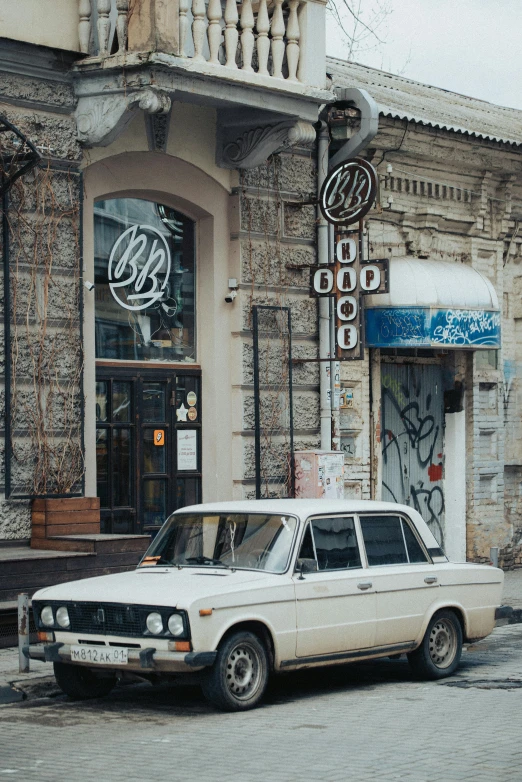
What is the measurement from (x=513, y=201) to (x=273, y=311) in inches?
219

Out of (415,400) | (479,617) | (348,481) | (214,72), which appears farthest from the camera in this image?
(415,400)

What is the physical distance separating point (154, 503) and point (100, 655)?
5675mm

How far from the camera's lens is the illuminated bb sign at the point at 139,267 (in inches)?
556

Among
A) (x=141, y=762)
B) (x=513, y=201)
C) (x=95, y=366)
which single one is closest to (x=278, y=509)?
(x=141, y=762)

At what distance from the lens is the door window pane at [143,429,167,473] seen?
1442 cm

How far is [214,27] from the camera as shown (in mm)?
13078

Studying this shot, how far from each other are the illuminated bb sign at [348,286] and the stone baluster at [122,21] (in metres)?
3.72

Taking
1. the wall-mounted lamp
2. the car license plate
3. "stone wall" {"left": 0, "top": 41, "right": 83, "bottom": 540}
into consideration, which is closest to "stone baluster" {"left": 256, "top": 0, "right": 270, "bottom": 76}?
"stone wall" {"left": 0, "top": 41, "right": 83, "bottom": 540}

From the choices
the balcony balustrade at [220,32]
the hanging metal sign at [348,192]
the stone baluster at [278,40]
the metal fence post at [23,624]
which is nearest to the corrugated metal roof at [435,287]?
the hanging metal sign at [348,192]

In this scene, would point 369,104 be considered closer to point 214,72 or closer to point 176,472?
point 214,72

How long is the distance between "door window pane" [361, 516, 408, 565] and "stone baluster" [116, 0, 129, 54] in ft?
17.7

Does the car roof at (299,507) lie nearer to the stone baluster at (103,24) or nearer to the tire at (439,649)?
the tire at (439,649)

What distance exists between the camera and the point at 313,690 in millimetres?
9938

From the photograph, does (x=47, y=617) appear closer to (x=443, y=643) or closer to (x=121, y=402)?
(x=443, y=643)
